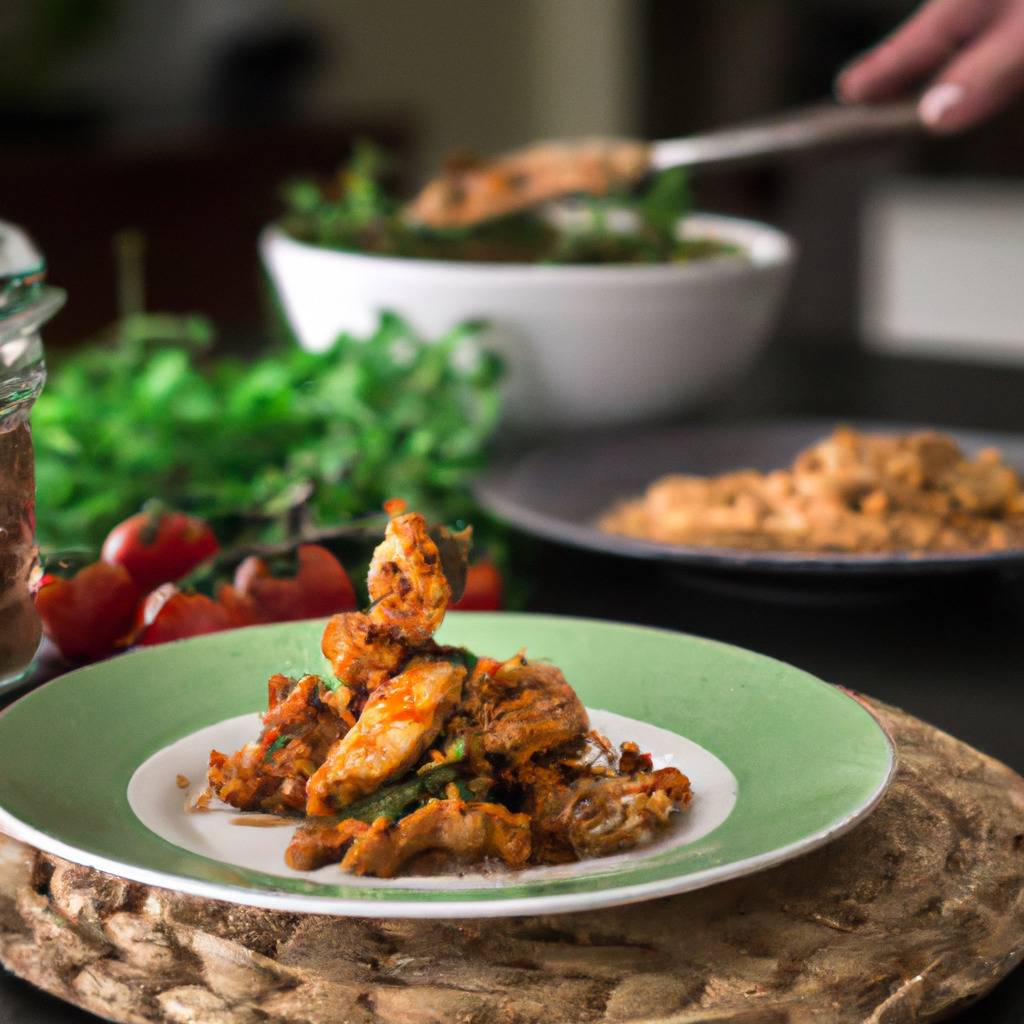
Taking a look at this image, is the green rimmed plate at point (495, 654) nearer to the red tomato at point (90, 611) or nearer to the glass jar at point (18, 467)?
the glass jar at point (18, 467)

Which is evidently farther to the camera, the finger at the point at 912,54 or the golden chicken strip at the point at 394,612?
the finger at the point at 912,54

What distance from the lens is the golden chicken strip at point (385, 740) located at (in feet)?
2.40

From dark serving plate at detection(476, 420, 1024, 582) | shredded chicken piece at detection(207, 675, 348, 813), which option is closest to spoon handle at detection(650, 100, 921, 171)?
dark serving plate at detection(476, 420, 1024, 582)

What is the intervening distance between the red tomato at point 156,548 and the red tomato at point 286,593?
10 cm

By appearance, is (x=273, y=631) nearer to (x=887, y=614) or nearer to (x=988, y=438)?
(x=887, y=614)

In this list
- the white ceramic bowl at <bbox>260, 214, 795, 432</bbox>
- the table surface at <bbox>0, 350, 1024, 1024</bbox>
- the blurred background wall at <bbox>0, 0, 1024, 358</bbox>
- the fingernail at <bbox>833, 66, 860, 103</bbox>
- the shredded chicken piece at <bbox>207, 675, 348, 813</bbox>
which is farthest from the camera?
the blurred background wall at <bbox>0, 0, 1024, 358</bbox>

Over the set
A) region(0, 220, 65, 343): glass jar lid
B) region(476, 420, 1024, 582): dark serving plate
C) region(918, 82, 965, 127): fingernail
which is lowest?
region(476, 420, 1024, 582): dark serving plate

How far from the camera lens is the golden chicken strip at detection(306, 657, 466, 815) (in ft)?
2.40

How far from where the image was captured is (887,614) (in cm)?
127

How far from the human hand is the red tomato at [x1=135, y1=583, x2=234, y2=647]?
3.50 ft

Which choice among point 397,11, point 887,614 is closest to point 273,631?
point 887,614

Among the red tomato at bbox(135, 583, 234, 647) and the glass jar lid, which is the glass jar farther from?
the red tomato at bbox(135, 583, 234, 647)

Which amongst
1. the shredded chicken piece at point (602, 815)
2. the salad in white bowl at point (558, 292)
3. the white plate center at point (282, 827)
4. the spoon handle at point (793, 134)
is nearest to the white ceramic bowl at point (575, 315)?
the salad in white bowl at point (558, 292)

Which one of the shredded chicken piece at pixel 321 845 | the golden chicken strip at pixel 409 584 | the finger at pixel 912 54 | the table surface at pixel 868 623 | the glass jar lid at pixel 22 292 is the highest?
Result: the finger at pixel 912 54
